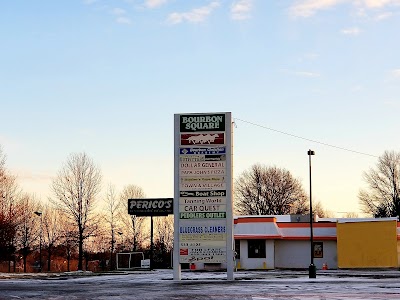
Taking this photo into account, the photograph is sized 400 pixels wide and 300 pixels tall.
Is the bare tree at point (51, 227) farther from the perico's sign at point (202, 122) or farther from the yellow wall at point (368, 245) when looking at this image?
the perico's sign at point (202, 122)

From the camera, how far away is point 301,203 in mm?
110125

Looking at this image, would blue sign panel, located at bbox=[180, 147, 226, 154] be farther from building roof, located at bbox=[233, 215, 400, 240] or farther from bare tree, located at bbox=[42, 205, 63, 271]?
bare tree, located at bbox=[42, 205, 63, 271]

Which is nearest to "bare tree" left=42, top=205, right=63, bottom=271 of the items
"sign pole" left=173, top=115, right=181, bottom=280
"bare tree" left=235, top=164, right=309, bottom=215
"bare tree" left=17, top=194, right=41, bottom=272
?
"bare tree" left=17, top=194, right=41, bottom=272

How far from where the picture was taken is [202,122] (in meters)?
40.7

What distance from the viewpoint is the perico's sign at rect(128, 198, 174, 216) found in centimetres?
6881

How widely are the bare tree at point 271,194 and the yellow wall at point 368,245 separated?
3839 centimetres

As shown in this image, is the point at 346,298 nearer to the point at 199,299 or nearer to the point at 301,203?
the point at 199,299

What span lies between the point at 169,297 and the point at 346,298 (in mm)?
5820

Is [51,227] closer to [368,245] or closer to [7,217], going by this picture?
[7,217]

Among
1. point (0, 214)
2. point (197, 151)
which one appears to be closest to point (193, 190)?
point (197, 151)

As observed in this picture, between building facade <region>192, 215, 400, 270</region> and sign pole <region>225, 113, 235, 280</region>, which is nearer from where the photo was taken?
sign pole <region>225, 113, 235, 280</region>

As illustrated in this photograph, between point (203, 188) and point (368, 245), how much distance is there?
32232 mm

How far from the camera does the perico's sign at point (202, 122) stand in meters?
40.4

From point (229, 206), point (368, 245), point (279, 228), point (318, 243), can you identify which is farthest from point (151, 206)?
point (229, 206)
